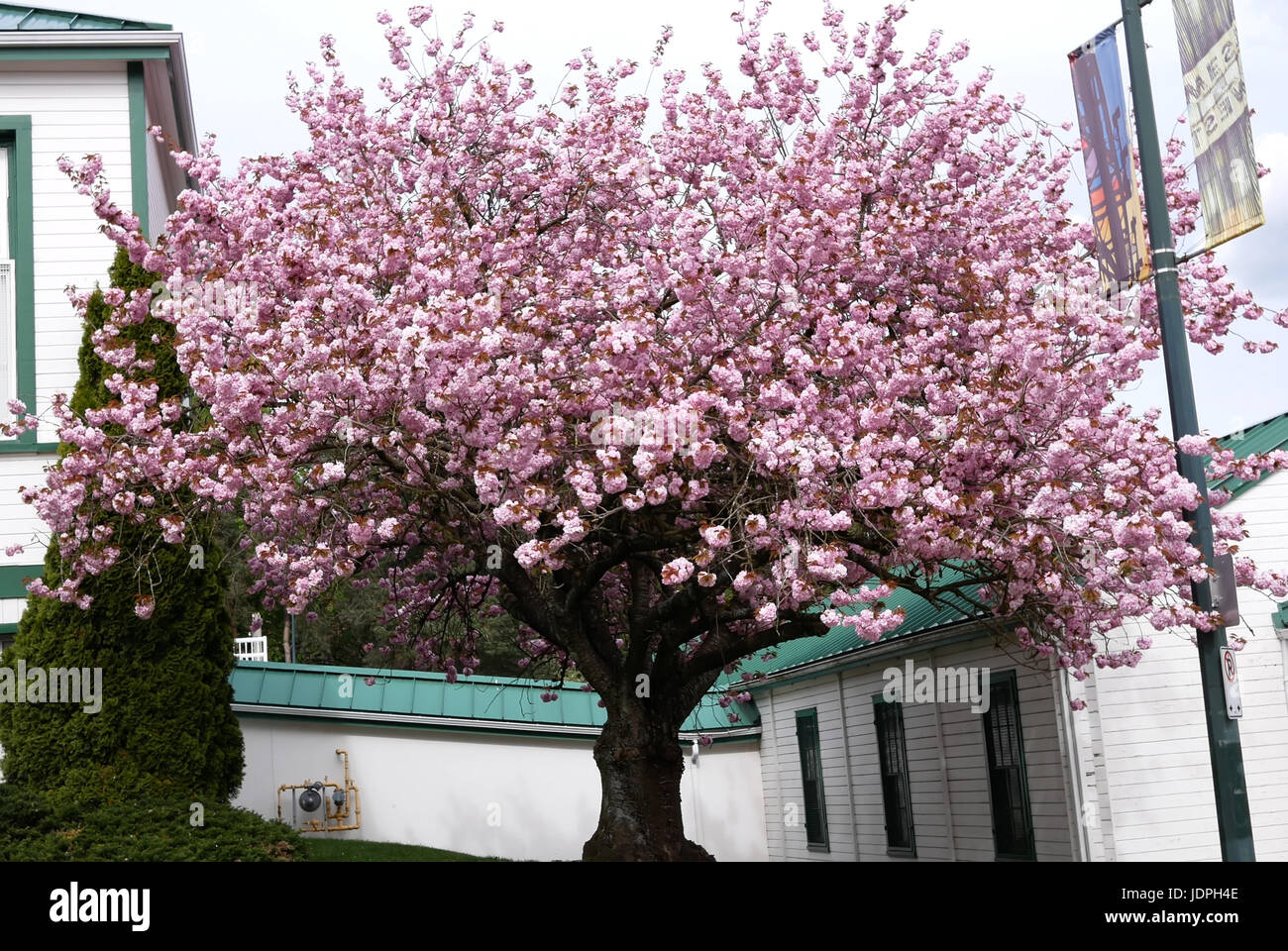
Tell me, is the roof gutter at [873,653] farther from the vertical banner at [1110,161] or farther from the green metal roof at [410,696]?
the vertical banner at [1110,161]

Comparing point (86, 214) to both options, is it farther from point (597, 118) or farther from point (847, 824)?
point (847, 824)

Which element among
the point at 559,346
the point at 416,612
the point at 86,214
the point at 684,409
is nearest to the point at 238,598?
the point at 416,612

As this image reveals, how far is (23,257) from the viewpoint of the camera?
523 inches

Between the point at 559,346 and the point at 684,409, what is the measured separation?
240 centimetres

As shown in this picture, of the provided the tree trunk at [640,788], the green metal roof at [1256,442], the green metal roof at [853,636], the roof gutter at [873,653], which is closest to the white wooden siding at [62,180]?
the tree trunk at [640,788]

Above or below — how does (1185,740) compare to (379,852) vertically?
above

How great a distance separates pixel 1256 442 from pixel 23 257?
1233 centimetres

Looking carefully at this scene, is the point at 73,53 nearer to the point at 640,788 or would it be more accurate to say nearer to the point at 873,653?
the point at 640,788

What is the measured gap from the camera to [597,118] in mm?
13391

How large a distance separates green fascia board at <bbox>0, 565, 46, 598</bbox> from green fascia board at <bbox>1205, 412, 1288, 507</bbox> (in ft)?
36.6


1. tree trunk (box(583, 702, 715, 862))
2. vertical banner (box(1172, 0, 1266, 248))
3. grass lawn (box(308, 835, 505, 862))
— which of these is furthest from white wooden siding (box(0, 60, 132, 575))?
vertical banner (box(1172, 0, 1266, 248))

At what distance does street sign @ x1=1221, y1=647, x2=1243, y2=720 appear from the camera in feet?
28.7

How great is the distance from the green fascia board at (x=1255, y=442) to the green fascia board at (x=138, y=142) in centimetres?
1069

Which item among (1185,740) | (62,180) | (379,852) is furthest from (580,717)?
(62,180)
